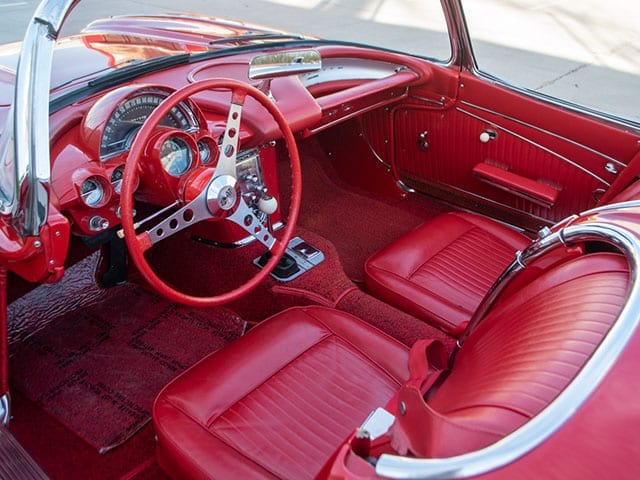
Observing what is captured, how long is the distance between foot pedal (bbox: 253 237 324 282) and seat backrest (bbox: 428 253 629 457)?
0.99 metres

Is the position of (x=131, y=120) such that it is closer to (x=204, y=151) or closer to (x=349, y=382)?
(x=204, y=151)

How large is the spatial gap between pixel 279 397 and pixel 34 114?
0.84 meters

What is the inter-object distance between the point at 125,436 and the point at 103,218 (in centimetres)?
72

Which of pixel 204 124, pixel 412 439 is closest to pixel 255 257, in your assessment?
pixel 204 124

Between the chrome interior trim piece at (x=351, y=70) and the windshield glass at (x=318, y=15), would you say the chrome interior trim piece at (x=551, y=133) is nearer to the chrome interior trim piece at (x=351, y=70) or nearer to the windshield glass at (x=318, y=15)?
the chrome interior trim piece at (x=351, y=70)

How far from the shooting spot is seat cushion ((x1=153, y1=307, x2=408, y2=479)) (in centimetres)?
130

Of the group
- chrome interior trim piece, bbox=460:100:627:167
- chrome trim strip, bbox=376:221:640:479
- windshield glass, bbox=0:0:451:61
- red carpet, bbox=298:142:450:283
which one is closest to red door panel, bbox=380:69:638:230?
chrome interior trim piece, bbox=460:100:627:167

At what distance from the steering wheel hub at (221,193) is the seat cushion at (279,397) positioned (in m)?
0.36

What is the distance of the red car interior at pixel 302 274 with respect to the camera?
1.04 m

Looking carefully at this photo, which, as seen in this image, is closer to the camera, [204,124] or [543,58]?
[204,124]

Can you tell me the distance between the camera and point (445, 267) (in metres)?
2.01

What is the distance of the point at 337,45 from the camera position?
2.39m

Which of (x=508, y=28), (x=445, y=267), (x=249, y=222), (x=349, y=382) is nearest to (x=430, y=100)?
(x=445, y=267)

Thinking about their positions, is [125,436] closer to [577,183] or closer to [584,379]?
[584,379]
